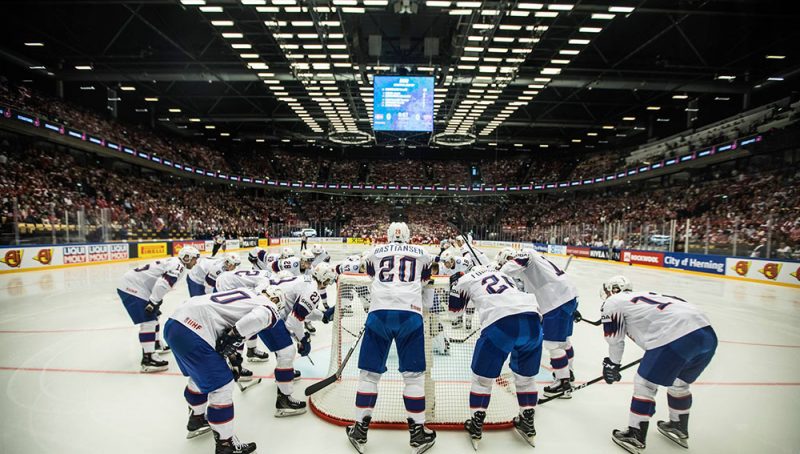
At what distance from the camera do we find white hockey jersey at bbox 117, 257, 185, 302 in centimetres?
502

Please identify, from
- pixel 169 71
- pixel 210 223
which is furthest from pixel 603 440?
pixel 210 223

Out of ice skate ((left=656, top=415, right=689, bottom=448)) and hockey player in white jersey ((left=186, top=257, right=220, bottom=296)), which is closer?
ice skate ((left=656, top=415, right=689, bottom=448))

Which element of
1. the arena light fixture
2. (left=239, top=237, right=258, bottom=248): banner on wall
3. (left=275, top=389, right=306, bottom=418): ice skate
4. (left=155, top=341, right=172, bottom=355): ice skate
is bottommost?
(left=239, top=237, right=258, bottom=248): banner on wall

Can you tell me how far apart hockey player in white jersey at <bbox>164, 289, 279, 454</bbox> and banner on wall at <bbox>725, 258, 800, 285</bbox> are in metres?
17.8

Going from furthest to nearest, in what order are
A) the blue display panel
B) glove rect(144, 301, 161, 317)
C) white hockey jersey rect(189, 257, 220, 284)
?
the blue display panel < white hockey jersey rect(189, 257, 220, 284) < glove rect(144, 301, 161, 317)

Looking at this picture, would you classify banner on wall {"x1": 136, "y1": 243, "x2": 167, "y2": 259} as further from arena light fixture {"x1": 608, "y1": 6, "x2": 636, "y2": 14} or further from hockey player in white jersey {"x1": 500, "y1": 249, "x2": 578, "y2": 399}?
arena light fixture {"x1": 608, "y1": 6, "x2": 636, "y2": 14}

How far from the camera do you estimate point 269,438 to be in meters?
3.31

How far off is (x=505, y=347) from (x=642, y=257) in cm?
2102

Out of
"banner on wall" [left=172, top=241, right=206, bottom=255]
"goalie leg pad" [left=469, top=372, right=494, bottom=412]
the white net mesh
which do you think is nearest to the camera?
"goalie leg pad" [left=469, top=372, right=494, bottom=412]

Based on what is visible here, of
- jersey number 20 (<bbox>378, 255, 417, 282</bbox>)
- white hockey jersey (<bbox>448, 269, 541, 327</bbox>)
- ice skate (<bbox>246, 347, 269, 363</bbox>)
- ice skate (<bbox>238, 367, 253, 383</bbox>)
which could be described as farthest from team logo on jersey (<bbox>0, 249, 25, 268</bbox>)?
white hockey jersey (<bbox>448, 269, 541, 327</bbox>)

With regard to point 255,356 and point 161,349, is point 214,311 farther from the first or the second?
point 161,349

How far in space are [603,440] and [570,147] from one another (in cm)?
4180

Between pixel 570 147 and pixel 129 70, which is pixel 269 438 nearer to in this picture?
pixel 129 70

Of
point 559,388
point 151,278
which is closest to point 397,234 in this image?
point 559,388
